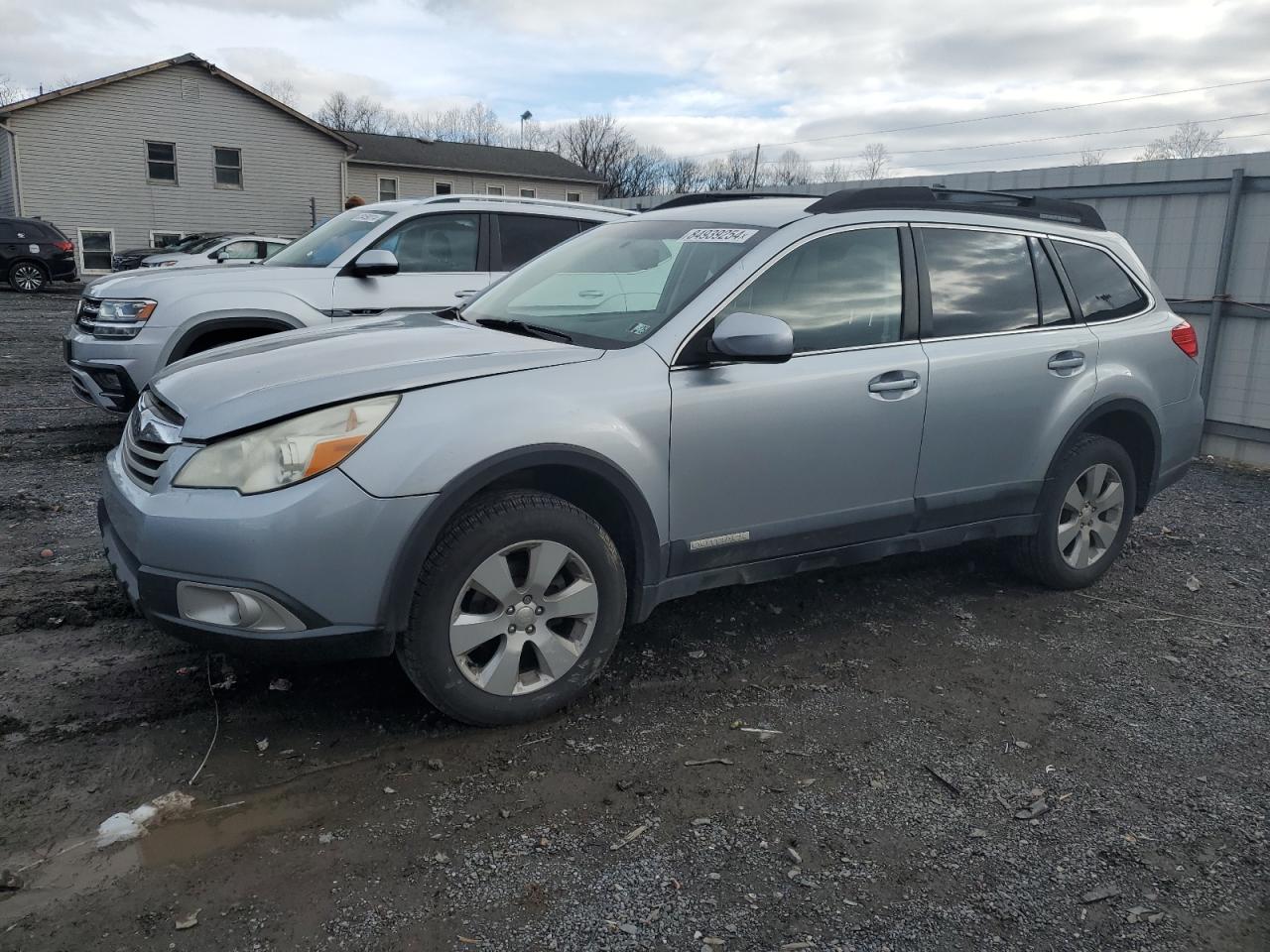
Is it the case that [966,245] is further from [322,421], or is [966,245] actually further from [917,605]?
[322,421]

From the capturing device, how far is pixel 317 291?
687 centimetres

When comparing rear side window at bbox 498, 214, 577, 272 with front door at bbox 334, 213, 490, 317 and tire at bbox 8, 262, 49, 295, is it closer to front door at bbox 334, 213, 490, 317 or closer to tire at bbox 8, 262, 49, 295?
front door at bbox 334, 213, 490, 317

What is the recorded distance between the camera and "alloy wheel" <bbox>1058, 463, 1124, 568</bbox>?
4.80 metres

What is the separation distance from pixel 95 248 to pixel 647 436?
31.2m

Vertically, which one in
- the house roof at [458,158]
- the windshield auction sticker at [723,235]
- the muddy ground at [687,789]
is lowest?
the muddy ground at [687,789]

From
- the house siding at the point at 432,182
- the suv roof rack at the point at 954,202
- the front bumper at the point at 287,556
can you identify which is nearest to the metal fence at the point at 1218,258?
the suv roof rack at the point at 954,202

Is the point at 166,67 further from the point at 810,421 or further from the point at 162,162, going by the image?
the point at 810,421

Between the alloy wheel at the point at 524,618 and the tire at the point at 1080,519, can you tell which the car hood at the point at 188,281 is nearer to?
the alloy wheel at the point at 524,618

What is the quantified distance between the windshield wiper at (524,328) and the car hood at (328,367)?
0.26ft

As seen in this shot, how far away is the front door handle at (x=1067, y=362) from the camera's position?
4.54 meters

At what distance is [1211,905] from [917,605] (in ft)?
7.23

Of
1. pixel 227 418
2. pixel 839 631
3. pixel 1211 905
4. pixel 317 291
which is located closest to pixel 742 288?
pixel 839 631

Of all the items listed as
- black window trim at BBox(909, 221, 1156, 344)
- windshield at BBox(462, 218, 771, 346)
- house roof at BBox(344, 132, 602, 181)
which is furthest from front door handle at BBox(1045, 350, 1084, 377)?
house roof at BBox(344, 132, 602, 181)

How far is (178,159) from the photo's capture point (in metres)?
29.9
